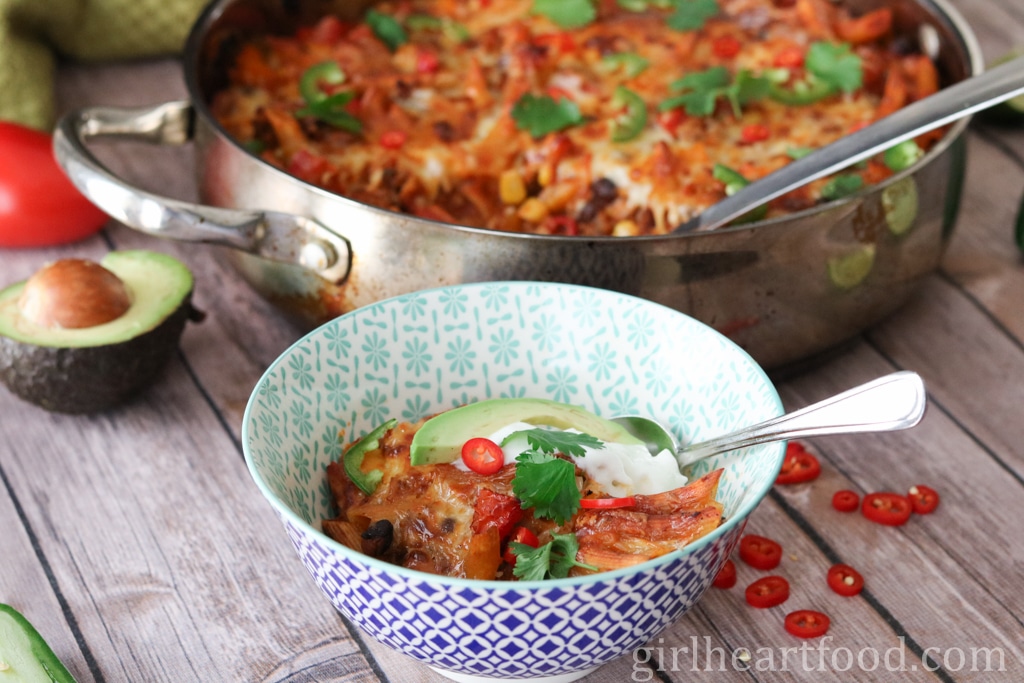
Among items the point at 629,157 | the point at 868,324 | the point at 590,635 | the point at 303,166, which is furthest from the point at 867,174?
the point at 590,635

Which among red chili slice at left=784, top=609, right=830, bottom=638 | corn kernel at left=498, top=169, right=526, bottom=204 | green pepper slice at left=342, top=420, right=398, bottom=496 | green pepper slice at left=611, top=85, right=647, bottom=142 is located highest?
green pepper slice at left=611, top=85, right=647, bottom=142

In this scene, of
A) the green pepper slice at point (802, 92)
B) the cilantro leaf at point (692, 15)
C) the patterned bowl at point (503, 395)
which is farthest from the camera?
the cilantro leaf at point (692, 15)

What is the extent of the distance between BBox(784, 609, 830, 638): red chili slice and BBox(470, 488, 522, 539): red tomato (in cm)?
52

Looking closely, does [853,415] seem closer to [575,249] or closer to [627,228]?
Result: [575,249]

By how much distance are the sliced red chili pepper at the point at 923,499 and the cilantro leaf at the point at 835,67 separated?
3.19ft

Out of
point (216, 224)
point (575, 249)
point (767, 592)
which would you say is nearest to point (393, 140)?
point (216, 224)

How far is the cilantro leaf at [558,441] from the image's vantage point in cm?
150

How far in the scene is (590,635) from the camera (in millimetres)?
1344

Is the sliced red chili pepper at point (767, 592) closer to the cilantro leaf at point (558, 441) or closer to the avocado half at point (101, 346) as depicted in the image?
the cilantro leaf at point (558, 441)

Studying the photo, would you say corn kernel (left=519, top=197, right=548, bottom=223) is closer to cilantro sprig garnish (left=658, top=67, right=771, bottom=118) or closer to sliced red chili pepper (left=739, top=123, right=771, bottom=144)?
cilantro sprig garnish (left=658, top=67, right=771, bottom=118)

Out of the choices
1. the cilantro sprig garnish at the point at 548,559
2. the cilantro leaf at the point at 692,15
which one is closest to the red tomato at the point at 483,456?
the cilantro sprig garnish at the point at 548,559

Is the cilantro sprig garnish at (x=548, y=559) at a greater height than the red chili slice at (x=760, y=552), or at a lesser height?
greater

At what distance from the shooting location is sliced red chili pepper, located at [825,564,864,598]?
5.77ft

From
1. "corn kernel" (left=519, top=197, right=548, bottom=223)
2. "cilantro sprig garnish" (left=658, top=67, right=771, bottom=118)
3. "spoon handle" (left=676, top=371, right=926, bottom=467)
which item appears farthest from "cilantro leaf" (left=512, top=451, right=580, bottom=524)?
"cilantro sprig garnish" (left=658, top=67, right=771, bottom=118)
